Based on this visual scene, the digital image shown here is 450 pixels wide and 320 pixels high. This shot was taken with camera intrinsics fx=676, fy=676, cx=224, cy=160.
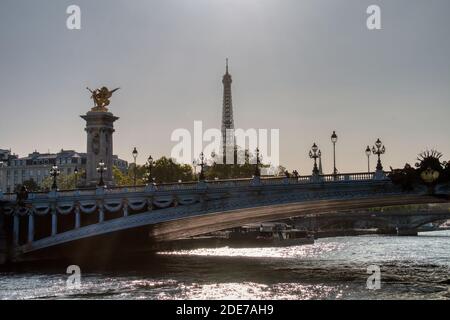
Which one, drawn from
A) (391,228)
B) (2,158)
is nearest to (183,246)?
(391,228)

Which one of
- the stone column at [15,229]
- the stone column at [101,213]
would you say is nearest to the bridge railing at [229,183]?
the stone column at [101,213]

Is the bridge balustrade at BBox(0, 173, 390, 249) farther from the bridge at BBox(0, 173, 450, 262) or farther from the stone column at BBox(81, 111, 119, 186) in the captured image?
the stone column at BBox(81, 111, 119, 186)

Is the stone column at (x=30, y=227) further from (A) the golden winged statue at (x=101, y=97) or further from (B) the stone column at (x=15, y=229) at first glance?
(A) the golden winged statue at (x=101, y=97)

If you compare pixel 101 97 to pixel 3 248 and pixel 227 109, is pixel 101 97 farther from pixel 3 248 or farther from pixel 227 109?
pixel 227 109

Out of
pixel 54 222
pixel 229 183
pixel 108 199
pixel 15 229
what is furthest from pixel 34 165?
pixel 229 183

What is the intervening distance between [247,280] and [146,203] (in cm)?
1310

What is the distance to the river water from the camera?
39031 mm

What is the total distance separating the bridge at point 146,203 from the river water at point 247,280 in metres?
4.15

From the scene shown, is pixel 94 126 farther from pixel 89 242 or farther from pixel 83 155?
pixel 83 155

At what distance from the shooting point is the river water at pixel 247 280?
3903 centimetres

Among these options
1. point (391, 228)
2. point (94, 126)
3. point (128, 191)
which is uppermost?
point (94, 126)
